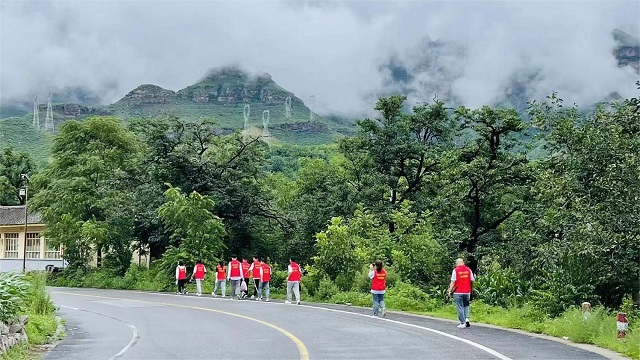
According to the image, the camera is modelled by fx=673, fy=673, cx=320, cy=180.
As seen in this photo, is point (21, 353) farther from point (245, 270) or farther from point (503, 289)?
point (245, 270)

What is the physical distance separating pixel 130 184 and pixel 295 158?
58.5 meters

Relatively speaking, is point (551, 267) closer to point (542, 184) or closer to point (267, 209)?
point (542, 184)

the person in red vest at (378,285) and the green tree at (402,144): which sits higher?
the green tree at (402,144)

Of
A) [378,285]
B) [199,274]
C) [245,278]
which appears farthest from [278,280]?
[378,285]

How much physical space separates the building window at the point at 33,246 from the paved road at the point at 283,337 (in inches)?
1680

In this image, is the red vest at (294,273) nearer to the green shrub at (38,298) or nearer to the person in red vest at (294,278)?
the person in red vest at (294,278)

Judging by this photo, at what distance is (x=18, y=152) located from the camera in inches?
3100

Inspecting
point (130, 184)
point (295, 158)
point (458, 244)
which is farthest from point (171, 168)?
point (295, 158)

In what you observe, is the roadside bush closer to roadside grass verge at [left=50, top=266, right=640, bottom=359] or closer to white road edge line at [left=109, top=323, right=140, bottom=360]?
roadside grass verge at [left=50, top=266, right=640, bottom=359]

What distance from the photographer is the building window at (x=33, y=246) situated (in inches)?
2461

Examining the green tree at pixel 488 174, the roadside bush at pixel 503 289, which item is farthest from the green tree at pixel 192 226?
the roadside bush at pixel 503 289

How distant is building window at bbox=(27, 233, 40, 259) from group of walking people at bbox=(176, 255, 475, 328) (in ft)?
110

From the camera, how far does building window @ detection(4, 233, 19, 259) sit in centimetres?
6366

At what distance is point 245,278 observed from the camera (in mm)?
29547
